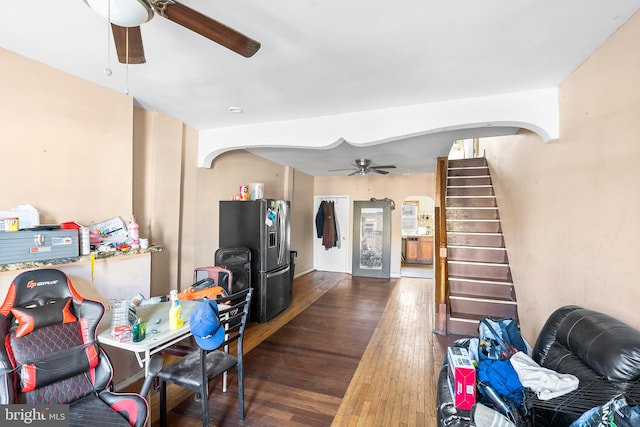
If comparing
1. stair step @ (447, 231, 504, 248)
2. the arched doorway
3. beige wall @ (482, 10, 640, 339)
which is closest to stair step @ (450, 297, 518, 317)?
beige wall @ (482, 10, 640, 339)

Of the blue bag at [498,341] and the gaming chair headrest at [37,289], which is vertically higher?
the gaming chair headrest at [37,289]

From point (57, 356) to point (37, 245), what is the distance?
0.76m

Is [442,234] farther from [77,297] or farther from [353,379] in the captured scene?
[77,297]

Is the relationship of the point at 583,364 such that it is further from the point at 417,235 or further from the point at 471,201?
the point at 417,235

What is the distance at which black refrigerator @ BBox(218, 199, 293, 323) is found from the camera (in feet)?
12.0

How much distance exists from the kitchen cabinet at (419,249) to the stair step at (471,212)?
3951mm

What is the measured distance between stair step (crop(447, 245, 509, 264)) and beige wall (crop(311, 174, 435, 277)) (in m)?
2.38

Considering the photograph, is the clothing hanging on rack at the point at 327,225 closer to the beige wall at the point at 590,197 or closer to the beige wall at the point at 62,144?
the beige wall at the point at 590,197

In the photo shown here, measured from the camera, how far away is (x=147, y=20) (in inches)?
45.6

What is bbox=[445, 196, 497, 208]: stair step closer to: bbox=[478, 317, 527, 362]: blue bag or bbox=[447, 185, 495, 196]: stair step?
bbox=[447, 185, 495, 196]: stair step

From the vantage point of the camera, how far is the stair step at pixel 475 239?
153 inches

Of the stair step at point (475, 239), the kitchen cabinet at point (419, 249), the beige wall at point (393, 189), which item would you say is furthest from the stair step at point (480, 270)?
the kitchen cabinet at point (419, 249)

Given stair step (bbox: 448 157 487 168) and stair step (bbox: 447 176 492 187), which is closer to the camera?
stair step (bbox: 447 176 492 187)

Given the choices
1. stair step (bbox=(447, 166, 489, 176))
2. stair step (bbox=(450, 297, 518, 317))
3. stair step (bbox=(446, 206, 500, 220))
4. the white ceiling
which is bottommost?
stair step (bbox=(450, 297, 518, 317))
